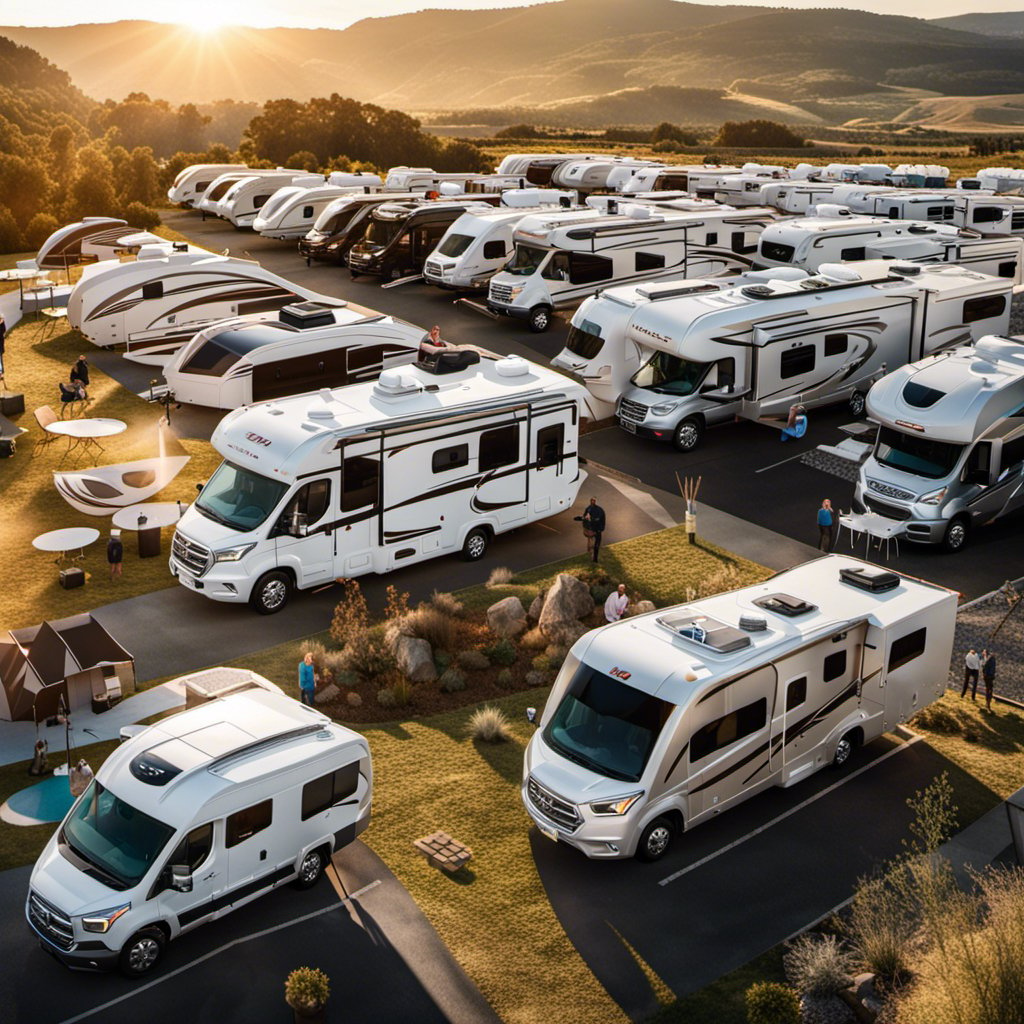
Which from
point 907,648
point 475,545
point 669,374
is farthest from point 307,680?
point 669,374

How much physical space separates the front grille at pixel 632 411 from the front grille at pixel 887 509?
211 inches

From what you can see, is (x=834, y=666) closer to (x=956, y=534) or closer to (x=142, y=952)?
(x=142, y=952)

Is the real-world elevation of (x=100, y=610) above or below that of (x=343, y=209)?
below

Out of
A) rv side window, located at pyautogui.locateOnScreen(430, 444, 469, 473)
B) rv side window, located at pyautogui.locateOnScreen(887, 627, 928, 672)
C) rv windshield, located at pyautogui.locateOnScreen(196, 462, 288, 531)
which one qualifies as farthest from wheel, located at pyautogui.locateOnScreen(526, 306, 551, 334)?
rv side window, located at pyautogui.locateOnScreen(887, 627, 928, 672)

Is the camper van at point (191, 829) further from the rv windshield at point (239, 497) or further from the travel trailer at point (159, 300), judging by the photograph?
the travel trailer at point (159, 300)

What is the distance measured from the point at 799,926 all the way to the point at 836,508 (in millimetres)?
12237

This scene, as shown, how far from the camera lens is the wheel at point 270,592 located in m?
18.7

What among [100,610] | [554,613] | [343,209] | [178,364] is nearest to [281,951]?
[554,613]

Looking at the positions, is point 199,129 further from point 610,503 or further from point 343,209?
point 610,503

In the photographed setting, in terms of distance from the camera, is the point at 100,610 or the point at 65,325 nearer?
the point at 100,610

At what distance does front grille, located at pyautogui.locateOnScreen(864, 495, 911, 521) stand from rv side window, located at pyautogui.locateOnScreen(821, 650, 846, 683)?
7587mm

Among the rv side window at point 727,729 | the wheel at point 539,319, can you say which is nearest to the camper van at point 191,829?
the rv side window at point 727,729

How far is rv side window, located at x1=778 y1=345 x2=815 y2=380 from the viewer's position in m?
26.5

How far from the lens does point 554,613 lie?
18.2m
